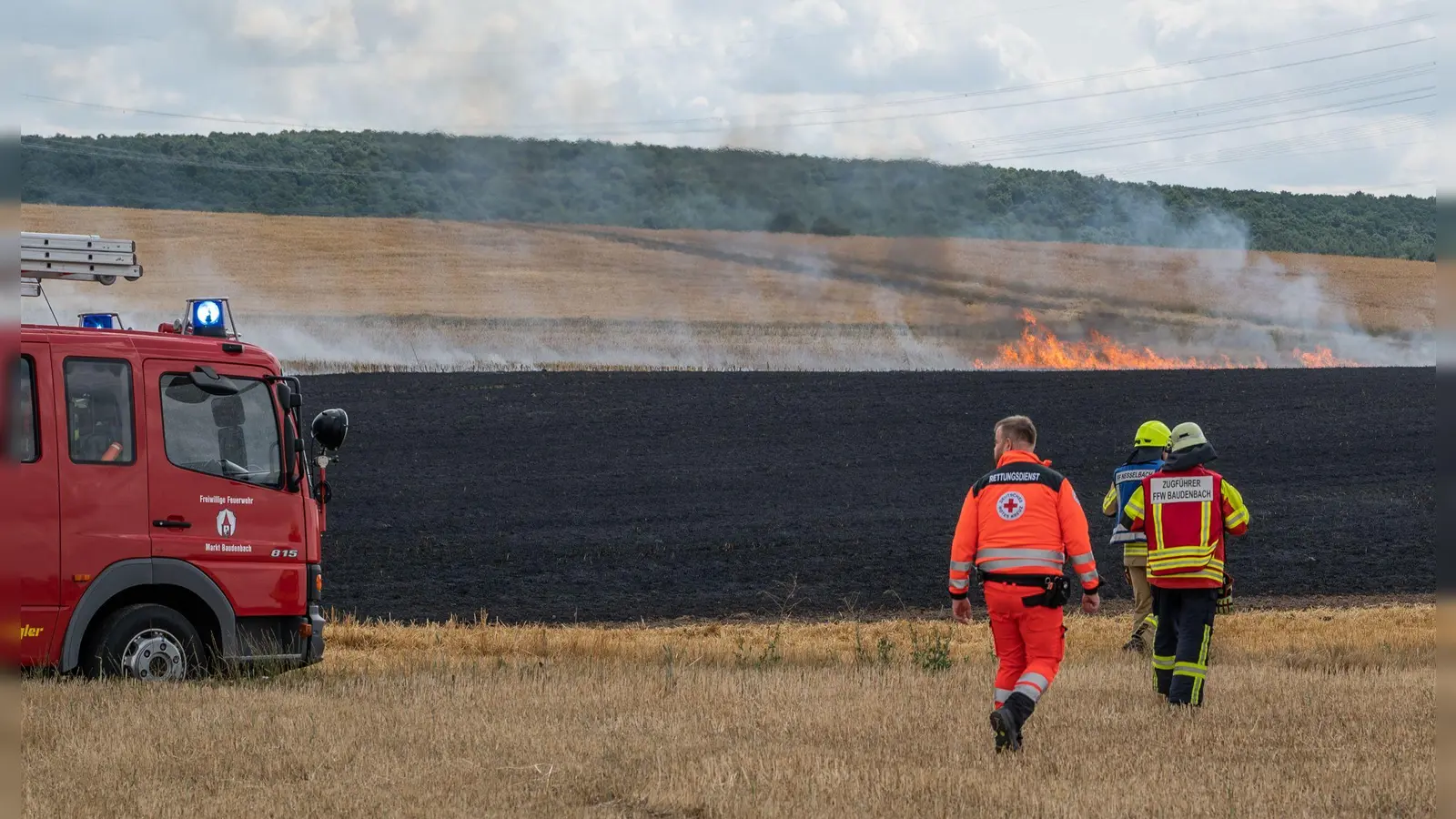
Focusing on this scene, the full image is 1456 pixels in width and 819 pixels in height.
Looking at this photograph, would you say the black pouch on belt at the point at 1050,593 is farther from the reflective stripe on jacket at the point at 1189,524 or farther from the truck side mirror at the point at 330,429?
the truck side mirror at the point at 330,429

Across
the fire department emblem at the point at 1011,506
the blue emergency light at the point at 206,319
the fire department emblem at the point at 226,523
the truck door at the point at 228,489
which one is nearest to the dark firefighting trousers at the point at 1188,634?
the fire department emblem at the point at 1011,506

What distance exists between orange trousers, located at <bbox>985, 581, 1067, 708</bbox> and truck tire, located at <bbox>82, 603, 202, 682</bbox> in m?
5.36

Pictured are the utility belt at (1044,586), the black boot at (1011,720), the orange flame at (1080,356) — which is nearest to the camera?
the black boot at (1011,720)

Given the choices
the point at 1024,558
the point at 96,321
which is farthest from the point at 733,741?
the point at 96,321

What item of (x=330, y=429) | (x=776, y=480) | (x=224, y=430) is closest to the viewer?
(x=330, y=429)

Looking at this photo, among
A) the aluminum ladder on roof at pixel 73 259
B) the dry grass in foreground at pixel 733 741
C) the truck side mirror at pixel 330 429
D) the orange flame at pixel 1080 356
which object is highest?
the orange flame at pixel 1080 356

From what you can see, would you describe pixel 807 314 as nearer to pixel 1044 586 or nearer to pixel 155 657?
pixel 155 657

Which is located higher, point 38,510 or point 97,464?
point 97,464

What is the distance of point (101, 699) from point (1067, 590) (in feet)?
17.8

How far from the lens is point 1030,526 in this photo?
26.5 feet

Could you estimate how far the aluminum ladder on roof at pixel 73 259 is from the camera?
1085 cm

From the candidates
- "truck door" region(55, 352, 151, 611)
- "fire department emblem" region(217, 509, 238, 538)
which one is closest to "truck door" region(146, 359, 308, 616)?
"fire department emblem" region(217, 509, 238, 538)

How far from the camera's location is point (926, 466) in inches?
998

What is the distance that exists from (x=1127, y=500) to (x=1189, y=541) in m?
2.17
